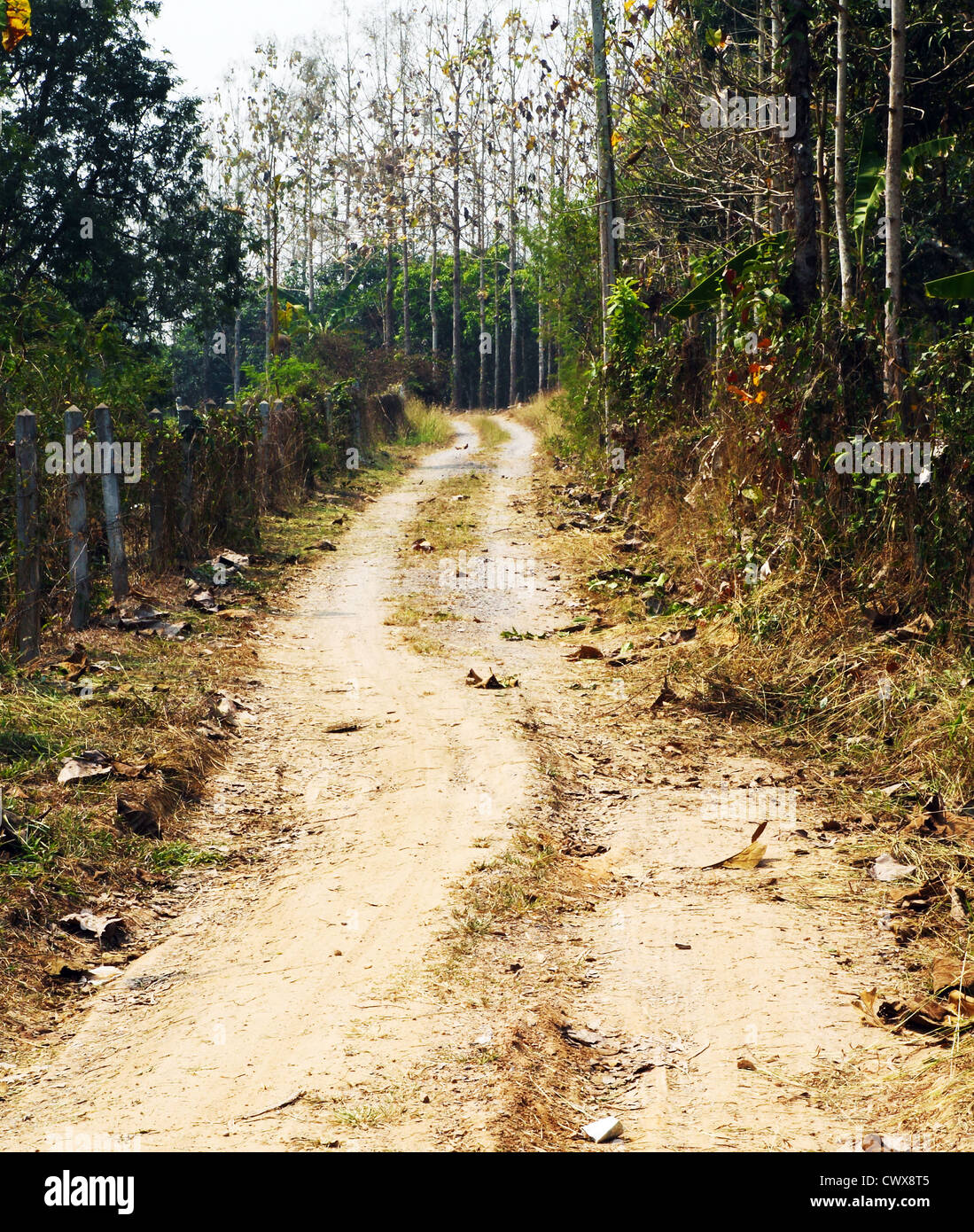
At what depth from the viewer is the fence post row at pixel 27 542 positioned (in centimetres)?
759

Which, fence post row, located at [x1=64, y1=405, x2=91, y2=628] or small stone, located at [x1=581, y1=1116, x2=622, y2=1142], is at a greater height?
fence post row, located at [x1=64, y1=405, x2=91, y2=628]

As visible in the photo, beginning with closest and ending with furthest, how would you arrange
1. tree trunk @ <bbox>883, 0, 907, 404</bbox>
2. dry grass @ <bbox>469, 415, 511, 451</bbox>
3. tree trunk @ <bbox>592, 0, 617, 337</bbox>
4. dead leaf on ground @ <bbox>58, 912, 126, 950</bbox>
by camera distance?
dead leaf on ground @ <bbox>58, 912, 126, 950</bbox> < tree trunk @ <bbox>883, 0, 907, 404</bbox> < tree trunk @ <bbox>592, 0, 617, 337</bbox> < dry grass @ <bbox>469, 415, 511, 451</bbox>

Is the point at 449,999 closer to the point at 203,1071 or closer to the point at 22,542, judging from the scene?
the point at 203,1071

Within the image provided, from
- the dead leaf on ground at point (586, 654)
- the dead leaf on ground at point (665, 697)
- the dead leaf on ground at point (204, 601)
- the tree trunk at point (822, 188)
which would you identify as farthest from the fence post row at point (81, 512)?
the tree trunk at point (822, 188)

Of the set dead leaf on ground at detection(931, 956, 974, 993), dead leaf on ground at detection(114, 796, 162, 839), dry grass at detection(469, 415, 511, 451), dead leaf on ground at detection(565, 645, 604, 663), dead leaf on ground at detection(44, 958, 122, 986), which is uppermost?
dry grass at detection(469, 415, 511, 451)

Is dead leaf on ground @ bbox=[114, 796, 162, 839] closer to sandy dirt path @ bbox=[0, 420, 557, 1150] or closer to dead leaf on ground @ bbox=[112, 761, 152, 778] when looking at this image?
dead leaf on ground @ bbox=[112, 761, 152, 778]

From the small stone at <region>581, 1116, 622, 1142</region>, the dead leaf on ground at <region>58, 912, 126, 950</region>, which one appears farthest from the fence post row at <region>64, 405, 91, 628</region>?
the small stone at <region>581, 1116, 622, 1142</region>

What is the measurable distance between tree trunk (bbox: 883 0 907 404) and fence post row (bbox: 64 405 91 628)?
5.99 m

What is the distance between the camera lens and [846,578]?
7750 millimetres

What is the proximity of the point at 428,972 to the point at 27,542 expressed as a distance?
4.80m

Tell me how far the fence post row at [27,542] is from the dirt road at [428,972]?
1.64 metres

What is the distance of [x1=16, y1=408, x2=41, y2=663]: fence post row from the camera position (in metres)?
7.59

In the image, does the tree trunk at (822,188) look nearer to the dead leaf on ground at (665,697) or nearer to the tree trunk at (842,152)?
the tree trunk at (842,152)
